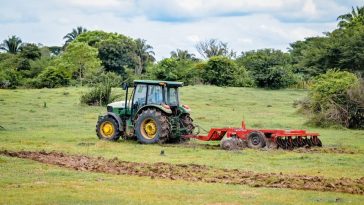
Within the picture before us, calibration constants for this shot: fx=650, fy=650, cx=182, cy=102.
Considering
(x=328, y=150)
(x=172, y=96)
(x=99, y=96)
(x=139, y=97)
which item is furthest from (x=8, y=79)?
(x=328, y=150)

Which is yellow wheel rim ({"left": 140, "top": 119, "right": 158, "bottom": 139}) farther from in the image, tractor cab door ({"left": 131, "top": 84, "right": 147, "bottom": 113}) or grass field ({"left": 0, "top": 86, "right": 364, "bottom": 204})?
tractor cab door ({"left": 131, "top": 84, "right": 147, "bottom": 113})

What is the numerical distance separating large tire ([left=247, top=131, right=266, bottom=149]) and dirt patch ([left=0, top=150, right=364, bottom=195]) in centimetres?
484

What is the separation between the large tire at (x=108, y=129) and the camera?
25281mm

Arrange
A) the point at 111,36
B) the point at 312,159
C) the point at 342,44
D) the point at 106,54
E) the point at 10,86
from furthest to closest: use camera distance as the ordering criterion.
→ 1. the point at 111,36
2. the point at 106,54
3. the point at 10,86
4. the point at 342,44
5. the point at 312,159

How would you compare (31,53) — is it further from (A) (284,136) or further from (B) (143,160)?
(B) (143,160)

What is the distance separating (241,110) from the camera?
4366cm

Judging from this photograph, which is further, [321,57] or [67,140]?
[321,57]

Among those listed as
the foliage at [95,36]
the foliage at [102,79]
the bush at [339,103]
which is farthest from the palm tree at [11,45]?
the bush at [339,103]

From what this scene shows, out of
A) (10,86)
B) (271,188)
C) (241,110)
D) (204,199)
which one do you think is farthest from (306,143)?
(10,86)

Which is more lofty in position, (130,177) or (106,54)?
(106,54)

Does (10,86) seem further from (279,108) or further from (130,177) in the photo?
(130,177)

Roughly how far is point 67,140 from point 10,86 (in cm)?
4280

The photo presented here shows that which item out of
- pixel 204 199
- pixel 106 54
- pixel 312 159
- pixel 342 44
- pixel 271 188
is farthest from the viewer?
pixel 106 54

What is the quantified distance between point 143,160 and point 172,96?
6399 millimetres
